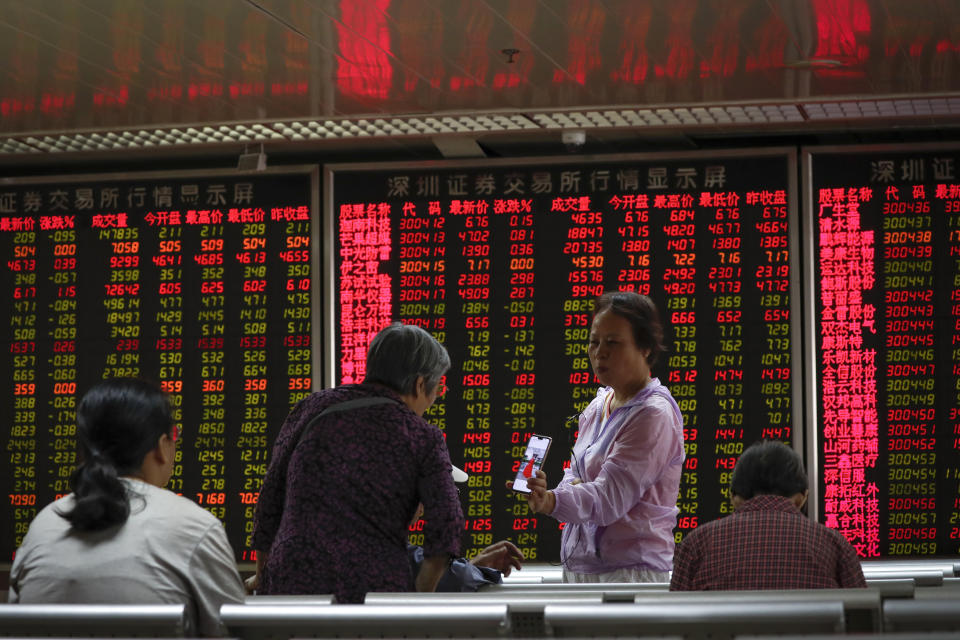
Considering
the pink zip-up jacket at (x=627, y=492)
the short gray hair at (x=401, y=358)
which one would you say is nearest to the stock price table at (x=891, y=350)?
the pink zip-up jacket at (x=627, y=492)

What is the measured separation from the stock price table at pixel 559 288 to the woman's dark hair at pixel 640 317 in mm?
2038

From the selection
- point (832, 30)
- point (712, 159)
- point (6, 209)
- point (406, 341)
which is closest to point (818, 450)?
point (712, 159)

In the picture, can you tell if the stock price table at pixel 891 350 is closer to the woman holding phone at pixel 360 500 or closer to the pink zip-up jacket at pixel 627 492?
the pink zip-up jacket at pixel 627 492

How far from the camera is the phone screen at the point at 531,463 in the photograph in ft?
10.9

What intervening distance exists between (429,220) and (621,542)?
273 cm

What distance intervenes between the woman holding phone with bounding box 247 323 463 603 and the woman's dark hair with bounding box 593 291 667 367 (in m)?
0.89

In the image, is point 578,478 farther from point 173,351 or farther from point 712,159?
point 173,351

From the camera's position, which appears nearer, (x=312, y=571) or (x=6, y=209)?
(x=312, y=571)

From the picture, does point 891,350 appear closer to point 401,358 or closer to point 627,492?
point 627,492

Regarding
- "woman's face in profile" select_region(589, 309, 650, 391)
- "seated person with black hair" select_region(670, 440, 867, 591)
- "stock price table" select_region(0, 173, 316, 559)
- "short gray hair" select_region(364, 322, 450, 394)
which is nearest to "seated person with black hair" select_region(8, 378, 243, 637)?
"short gray hair" select_region(364, 322, 450, 394)

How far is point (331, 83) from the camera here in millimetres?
4785

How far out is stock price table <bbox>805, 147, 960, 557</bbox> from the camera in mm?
5363

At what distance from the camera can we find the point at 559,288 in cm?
573

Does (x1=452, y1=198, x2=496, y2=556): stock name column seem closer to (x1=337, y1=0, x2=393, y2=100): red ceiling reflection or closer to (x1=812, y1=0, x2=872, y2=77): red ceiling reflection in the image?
(x1=337, y1=0, x2=393, y2=100): red ceiling reflection
